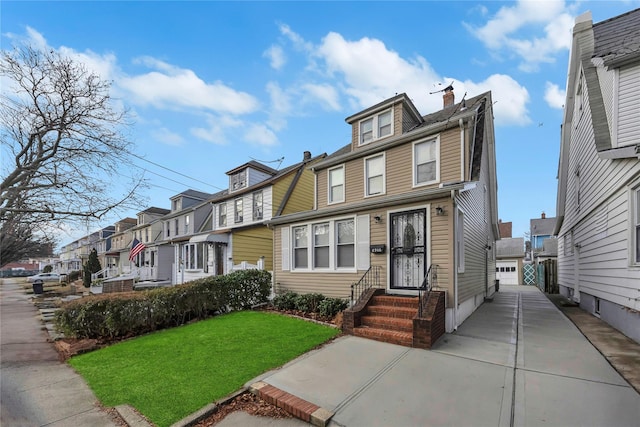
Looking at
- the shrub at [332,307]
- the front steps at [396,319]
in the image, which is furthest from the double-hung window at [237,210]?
the front steps at [396,319]

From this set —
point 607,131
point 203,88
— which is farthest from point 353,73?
point 607,131

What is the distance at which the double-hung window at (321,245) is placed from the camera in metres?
9.76

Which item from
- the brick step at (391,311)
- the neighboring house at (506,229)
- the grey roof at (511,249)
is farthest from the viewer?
the neighboring house at (506,229)

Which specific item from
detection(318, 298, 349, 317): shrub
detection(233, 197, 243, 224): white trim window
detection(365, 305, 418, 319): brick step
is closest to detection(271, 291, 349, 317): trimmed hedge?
detection(318, 298, 349, 317): shrub

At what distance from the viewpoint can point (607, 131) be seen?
21.8 ft

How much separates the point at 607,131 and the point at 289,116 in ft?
35.7

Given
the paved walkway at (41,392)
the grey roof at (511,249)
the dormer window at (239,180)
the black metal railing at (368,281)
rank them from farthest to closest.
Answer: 1. the grey roof at (511,249)
2. the dormer window at (239,180)
3. the black metal railing at (368,281)
4. the paved walkway at (41,392)

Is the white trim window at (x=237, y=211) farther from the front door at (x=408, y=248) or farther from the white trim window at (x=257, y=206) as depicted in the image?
the front door at (x=408, y=248)

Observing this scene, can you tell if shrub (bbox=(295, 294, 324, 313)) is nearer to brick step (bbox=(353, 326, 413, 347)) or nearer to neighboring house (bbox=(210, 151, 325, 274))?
brick step (bbox=(353, 326, 413, 347))

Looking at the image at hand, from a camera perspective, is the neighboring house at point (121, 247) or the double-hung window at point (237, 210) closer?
the double-hung window at point (237, 210)

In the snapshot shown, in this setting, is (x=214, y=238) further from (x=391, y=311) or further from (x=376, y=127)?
(x=391, y=311)

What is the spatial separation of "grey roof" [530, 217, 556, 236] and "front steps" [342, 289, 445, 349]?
3926 centimetres

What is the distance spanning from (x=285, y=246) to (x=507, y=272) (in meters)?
23.9

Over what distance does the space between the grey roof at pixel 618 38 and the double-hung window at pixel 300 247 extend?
29.3 ft
